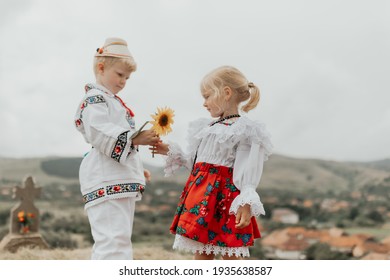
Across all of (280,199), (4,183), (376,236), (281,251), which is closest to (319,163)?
(280,199)

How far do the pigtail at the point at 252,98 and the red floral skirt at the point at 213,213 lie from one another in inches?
13.7

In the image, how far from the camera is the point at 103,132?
250 centimetres

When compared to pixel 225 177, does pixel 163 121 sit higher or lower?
higher

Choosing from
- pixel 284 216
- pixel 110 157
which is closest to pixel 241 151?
pixel 110 157

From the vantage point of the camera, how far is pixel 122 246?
249cm

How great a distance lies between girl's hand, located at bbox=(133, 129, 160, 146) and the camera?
8.26 ft

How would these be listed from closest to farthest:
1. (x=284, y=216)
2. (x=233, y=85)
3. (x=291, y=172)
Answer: (x=233, y=85)
(x=284, y=216)
(x=291, y=172)

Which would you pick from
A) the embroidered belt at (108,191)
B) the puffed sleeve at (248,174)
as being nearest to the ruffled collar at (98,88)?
the embroidered belt at (108,191)

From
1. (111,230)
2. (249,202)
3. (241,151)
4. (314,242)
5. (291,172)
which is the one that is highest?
(241,151)

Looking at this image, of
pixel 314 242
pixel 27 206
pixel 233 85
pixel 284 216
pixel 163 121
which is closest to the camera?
pixel 163 121

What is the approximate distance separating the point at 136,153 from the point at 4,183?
21.3 ft

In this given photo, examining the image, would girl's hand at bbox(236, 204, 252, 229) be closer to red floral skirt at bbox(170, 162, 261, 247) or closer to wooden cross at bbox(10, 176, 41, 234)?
red floral skirt at bbox(170, 162, 261, 247)

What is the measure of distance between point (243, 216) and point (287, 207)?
17.8ft

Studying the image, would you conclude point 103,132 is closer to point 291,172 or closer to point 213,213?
point 213,213
